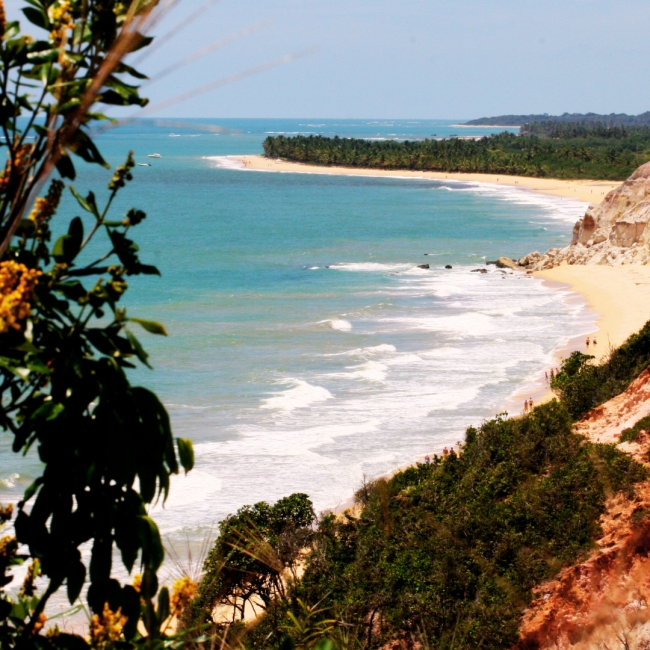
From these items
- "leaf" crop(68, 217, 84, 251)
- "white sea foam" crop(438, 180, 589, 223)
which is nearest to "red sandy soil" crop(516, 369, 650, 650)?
"leaf" crop(68, 217, 84, 251)

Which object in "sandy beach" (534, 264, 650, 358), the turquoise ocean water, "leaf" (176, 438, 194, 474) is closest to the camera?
"leaf" (176, 438, 194, 474)

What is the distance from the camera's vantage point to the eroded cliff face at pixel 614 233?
43656mm

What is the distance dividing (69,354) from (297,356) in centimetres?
→ 2578

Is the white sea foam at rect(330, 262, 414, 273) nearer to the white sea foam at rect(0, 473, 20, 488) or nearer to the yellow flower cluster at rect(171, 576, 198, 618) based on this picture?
the white sea foam at rect(0, 473, 20, 488)

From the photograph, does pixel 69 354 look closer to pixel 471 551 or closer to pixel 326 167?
pixel 471 551

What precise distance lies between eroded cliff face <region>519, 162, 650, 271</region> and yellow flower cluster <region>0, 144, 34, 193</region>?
43.5m

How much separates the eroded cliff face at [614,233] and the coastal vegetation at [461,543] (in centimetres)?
3373

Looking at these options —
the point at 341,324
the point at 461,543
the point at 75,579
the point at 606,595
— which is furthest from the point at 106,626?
the point at 341,324

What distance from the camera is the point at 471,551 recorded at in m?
8.85

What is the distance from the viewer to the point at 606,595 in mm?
7738

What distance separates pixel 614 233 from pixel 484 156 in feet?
274

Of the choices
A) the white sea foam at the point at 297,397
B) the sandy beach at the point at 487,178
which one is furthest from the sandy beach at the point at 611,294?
the sandy beach at the point at 487,178

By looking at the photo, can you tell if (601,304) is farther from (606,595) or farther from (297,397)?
(606,595)

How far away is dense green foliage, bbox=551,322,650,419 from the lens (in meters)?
15.2
